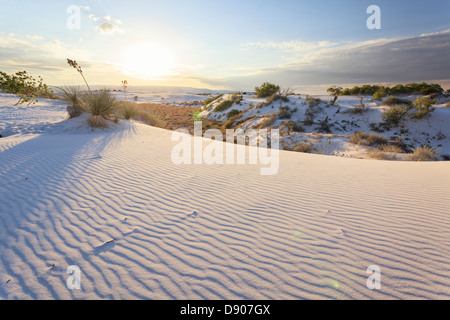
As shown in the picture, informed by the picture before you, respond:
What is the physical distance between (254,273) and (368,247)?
1.49m

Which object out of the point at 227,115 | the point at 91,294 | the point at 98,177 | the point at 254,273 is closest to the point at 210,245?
the point at 254,273

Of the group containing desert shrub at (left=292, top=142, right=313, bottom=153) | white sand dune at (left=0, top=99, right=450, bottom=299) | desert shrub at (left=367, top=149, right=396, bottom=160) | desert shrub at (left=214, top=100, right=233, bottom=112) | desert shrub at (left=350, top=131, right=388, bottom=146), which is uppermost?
desert shrub at (left=214, top=100, right=233, bottom=112)

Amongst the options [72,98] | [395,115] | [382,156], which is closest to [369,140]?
[382,156]

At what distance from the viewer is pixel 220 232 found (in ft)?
9.16

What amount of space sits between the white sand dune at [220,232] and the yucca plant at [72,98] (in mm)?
6430

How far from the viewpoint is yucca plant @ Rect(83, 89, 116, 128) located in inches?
386

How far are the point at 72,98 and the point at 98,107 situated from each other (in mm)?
2294

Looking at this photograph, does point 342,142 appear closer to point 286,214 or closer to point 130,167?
point 286,214

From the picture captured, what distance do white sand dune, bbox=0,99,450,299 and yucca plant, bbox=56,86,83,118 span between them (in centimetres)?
643

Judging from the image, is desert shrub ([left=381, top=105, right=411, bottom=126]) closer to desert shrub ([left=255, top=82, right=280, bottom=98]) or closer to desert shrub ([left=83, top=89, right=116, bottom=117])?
desert shrub ([left=255, top=82, right=280, bottom=98])

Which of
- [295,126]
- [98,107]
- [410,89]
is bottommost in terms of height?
[295,126]

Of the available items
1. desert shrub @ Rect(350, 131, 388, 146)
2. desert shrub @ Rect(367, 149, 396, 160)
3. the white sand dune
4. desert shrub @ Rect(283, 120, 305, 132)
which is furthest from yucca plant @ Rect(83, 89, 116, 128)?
desert shrub @ Rect(350, 131, 388, 146)

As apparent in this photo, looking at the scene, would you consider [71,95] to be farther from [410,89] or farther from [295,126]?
[410,89]

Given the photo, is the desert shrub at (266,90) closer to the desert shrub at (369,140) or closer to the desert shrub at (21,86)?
the desert shrub at (369,140)
